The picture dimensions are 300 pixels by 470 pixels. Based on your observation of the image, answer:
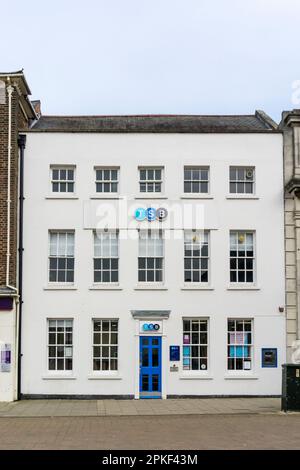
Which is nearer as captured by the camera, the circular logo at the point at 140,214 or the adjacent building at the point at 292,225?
the adjacent building at the point at 292,225

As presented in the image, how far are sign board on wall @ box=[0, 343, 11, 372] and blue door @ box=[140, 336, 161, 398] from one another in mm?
4689

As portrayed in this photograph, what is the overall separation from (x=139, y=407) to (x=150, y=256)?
232 inches

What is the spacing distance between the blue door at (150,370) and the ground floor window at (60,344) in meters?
2.61

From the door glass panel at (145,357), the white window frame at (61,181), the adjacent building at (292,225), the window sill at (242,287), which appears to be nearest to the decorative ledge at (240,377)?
the adjacent building at (292,225)

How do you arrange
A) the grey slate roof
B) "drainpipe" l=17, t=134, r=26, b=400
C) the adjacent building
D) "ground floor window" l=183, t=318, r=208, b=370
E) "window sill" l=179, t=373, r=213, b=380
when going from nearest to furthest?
"drainpipe" l=17, t=134, r=26, b=400 < "window sill" l=179, t=373, r=213, b=380 < the adjacent building < "ground floor window" l=183, t=318, r=208, b=370 < the grey slate roof

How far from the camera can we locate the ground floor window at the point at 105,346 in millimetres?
24906

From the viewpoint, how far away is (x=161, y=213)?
1000 inches

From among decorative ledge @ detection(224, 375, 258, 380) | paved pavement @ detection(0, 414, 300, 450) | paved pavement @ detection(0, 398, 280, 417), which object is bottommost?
paved pavement @ detection(0, 398, 280, 417)

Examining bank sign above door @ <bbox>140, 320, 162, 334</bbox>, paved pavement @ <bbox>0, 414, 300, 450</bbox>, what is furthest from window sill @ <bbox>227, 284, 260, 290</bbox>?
paved pavement @ <bbox>0, 414, 300, 450</bbox>

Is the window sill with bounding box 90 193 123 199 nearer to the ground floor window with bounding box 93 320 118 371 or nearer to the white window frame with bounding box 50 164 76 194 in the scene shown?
the white window frame with bounding box 50 164 76 194

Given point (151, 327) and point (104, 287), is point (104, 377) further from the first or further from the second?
point (104, 287)

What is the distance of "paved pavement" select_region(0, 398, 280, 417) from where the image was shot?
20.6m

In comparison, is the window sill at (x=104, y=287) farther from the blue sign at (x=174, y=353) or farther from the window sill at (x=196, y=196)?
the window sill at (x=196, y=196)

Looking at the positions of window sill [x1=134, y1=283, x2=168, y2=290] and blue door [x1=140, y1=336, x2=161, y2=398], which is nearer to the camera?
blue door [x1=140, y1=336, x2=161, y2=398]
